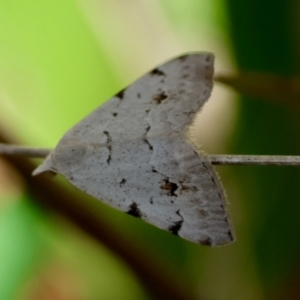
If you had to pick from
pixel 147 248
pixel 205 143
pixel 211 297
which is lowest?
pixel 211 297

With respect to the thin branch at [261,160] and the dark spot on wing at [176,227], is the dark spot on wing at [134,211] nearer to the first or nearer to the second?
the dark spot on wing at [176,227]

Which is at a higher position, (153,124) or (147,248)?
(153,124)

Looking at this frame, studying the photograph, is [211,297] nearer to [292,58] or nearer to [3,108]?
[292,58]

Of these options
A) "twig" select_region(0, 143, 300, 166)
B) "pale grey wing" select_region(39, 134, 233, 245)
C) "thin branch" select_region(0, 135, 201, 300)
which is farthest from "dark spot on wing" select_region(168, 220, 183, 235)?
"thin branch" select_region(0, 135, 201, 300)

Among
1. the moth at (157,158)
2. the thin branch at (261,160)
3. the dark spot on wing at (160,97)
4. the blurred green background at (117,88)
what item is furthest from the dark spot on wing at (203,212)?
the blurred green background at (117,88)

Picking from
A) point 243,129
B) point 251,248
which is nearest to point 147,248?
point 251,248

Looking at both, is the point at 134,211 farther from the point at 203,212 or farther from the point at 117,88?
the point at 117,88

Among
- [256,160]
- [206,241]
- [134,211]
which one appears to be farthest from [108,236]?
[256,160]

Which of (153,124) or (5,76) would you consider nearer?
(153,124)
